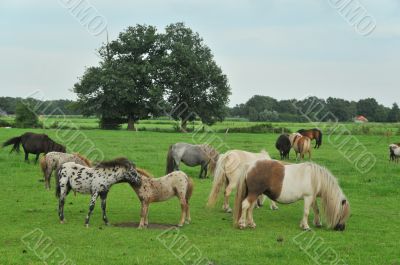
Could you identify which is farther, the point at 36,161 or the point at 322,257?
the point at 36,161

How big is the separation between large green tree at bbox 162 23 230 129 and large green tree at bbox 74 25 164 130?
1.84m

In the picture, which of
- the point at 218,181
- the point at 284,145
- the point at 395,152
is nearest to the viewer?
the point at 218,181

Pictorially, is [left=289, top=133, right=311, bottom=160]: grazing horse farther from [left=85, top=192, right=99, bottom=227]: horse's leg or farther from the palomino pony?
[left=85, top=192, right=99, bottom=227]: horse's leg

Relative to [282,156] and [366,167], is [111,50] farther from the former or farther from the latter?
[366,167]

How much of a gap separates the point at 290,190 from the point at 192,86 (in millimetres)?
46523

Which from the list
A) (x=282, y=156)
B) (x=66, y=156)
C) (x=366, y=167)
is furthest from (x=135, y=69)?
(x=66, y=156)

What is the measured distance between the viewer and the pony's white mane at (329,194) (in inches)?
418

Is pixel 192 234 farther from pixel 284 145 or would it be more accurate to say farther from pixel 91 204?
pixel 284 145

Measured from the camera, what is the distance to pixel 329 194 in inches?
420

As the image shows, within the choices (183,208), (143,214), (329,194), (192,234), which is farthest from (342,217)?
(143,214)

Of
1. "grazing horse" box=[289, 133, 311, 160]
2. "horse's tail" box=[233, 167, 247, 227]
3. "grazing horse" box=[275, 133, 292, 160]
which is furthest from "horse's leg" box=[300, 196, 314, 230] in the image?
"grazing horse" box=[275, 133, 292, 160]

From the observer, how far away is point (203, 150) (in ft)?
62.9

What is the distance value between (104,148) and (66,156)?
48.1ft

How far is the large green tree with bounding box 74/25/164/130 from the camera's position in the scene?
54406 mm
